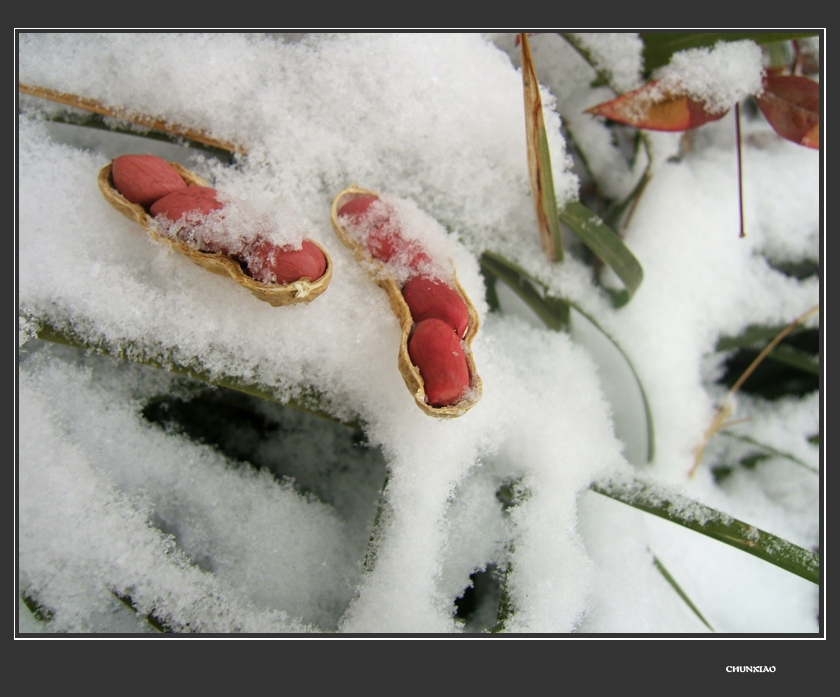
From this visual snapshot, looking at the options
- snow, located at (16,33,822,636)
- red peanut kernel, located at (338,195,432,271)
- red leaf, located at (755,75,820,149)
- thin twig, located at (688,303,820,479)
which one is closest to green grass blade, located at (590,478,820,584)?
snow, located at (16,33,822,636)

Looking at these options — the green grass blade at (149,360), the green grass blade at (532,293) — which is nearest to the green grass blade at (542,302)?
the green grass blade at (532,293)

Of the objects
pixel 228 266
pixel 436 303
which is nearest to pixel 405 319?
pixel 436 303

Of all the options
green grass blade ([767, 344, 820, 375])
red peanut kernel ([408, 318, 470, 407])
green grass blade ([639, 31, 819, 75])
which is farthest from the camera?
green grass blade ([767, 344, 820, 375])

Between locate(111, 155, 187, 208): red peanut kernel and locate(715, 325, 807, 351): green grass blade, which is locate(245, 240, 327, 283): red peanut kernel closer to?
locate(111, 155, 187, 208): red peanut kernel

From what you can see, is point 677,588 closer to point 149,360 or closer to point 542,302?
point 542,302

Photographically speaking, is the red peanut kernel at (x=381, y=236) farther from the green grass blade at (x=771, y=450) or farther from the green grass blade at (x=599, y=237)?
the green grass blade at (x=771, y=450)

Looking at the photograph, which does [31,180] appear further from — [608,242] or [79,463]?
[608,242]
